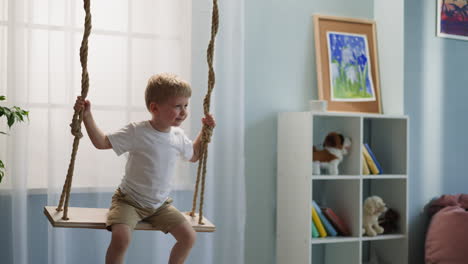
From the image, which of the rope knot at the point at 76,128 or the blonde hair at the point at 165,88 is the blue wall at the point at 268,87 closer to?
the blonde hair at the point at 165,88

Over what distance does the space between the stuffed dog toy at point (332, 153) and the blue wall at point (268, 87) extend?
0.88 feet

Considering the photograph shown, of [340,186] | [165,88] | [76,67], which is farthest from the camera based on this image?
[340,186]

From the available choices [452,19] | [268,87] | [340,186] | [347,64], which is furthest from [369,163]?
[452,19]

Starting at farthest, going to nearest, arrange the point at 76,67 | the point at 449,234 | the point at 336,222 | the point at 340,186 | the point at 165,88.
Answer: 1. the point at 340,186
2. the point at 336,222
3. the point at 449,234
4. the point at 76,67
5. the point at 165,88

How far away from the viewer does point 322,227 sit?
3209 millimetres

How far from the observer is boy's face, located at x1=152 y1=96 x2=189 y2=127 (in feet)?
6.91

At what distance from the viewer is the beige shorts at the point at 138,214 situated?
2.04 meters

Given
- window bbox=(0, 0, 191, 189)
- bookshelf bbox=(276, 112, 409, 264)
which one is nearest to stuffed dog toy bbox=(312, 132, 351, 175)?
bookshelf bbox=(276, 112, 409, 264)

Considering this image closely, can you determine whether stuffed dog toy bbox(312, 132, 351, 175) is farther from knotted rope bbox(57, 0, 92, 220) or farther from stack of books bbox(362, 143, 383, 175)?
knotted rope bbox(57, 0, 92, 220)

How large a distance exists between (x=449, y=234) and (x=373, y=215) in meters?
0.42

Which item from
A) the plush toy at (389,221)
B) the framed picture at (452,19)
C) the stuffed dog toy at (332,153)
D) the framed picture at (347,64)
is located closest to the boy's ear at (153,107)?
the stuffed dog toy at (332,153)

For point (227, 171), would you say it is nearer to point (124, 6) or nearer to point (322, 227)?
point (322, 227)

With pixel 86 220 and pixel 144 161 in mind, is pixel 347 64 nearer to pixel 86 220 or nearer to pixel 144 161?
pixel 144 161

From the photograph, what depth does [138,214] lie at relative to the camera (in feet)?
6.99
